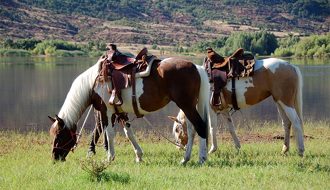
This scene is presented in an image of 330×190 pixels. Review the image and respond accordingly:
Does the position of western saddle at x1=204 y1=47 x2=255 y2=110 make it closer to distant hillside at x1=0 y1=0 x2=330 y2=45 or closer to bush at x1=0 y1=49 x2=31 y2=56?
bush at x1=0 y1=49 x2=31 y2=56

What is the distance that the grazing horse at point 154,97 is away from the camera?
6137 millimetres

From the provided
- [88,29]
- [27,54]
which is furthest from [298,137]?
[88,29]

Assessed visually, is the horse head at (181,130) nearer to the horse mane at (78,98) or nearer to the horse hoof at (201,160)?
the horse hoof at (201,160)

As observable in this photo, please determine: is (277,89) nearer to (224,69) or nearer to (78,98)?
(224,69)

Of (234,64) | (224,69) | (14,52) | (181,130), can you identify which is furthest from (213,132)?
(14,52)

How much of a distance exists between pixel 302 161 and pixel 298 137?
85cm

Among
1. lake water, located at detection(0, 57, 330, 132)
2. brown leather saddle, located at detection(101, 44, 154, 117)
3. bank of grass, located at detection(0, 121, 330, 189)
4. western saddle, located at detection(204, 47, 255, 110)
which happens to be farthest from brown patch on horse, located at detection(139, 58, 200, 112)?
lake water, located at detection(0, 57, 330, 132)

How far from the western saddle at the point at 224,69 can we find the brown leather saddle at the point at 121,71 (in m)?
1.42

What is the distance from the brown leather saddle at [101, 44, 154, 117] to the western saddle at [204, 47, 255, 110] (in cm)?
142

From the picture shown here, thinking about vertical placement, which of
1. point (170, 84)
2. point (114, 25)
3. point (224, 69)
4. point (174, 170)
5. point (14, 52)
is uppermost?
point (114, 25)

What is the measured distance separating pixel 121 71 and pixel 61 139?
143cm

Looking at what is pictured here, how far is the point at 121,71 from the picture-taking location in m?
6.37

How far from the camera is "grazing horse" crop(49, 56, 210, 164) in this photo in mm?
6137

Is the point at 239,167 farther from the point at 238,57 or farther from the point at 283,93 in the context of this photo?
the point at 238,57
